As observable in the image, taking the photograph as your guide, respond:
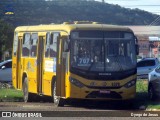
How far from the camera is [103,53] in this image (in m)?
21.9

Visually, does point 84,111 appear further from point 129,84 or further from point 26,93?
point 26,93

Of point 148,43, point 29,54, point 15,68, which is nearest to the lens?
point 29,54

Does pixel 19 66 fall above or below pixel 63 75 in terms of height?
below

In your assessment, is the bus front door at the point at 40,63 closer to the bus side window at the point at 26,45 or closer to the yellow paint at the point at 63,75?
the yellow paint at the point at 63,75

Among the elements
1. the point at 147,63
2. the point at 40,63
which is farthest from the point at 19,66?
the point at 147,63

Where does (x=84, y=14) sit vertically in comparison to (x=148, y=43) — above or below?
above

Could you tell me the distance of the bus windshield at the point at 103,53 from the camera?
21594mm

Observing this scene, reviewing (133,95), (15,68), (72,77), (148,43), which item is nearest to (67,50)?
(72,77)

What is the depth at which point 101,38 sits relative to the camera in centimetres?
2203

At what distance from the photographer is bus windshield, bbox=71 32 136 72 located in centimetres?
2159

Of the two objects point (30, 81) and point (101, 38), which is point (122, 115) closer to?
point (101, 38)

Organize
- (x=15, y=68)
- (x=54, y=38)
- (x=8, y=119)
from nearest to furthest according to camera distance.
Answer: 1. (x=8, y=119)
2. (x=54, y=38)
3. (x=15, y=68)

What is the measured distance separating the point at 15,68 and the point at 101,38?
23.3 feet

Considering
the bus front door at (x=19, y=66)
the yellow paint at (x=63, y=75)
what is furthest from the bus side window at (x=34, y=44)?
the bus front door at (x=19, y=66)
